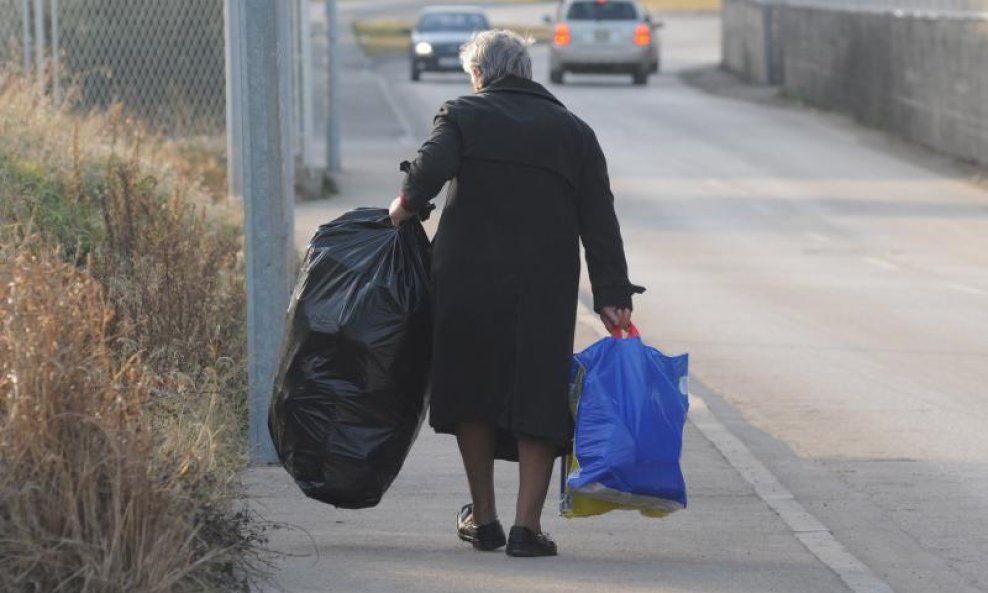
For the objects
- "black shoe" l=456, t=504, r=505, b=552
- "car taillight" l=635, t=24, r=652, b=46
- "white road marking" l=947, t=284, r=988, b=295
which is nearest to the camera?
"black shoe" l=456, t=504, r=505, b=552

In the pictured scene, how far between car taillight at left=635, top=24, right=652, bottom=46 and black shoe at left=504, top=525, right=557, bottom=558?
1261 inches

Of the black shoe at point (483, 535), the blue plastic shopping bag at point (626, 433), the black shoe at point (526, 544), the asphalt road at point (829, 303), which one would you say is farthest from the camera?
the asphalt road at point (829, 303)

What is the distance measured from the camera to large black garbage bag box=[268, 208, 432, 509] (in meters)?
6.43

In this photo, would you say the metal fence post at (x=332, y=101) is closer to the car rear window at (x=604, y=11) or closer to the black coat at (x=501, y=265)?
the car rear window at (x=604, y=11)

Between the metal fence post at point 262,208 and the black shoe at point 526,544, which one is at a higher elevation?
the metal fence post at point 262,208

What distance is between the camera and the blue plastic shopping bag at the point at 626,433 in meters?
6.25

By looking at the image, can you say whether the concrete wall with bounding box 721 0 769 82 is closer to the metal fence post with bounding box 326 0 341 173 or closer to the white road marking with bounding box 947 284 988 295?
the metal fence post with bounding box 326 0 341 173

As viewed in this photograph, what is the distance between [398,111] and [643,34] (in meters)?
7.48

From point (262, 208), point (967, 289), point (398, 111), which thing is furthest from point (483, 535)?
point (398, 111)

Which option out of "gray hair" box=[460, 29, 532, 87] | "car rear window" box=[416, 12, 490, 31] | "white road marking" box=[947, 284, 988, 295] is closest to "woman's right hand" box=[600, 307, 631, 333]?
"gray hair" box=[460, 29, 532, 87]

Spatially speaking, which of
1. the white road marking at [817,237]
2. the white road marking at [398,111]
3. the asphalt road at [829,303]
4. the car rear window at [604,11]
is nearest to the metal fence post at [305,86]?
the asphalt road at [829,303]

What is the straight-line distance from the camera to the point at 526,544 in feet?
21.3

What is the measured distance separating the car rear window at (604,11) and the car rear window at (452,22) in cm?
208

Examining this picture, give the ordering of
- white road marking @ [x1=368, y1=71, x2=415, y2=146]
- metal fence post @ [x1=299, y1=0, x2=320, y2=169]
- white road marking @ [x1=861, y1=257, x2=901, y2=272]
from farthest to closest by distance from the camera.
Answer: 1. white road marking @ [x1=368, y1=71, x2=415, y2=146]
2. metal fence post @ [x1=299, y1=0, x2=320, y2=169]
3. white road marking @ [x1=861, y1=257, x2=901, y2=272]
